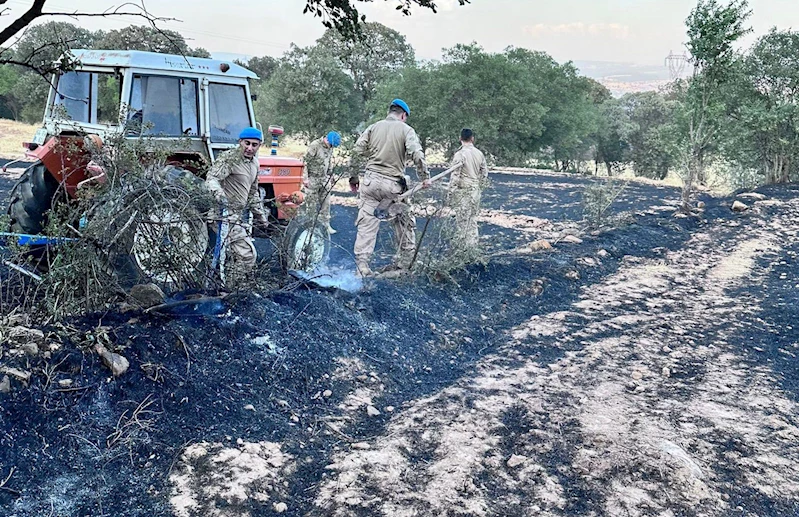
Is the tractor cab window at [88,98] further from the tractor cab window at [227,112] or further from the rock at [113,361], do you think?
the rock at [113,361]

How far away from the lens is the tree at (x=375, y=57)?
30891 millimetres

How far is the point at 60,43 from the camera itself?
2975 mm

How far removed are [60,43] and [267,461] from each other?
223 cm

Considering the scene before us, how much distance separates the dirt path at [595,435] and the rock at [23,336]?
172 cm

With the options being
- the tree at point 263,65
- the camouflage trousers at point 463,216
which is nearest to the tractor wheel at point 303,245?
the camouflage trousers at point 463,216

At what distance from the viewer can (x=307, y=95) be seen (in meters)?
27.9

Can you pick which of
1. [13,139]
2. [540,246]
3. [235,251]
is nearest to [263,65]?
[13,139]

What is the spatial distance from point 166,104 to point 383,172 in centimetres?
219

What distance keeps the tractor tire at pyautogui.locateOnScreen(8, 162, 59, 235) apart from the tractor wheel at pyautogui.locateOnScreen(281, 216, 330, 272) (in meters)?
2.16

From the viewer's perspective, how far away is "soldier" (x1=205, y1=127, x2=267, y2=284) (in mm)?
4664

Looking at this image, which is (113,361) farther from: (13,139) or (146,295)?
(13,139)

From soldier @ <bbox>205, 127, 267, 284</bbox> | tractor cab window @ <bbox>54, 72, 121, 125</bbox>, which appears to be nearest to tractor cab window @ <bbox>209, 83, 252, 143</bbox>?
tractor cab window @ <bbox>54, 72, 121, 125</bbox>

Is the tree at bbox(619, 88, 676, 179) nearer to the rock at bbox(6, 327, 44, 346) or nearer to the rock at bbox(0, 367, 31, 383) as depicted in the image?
the rock at bbox(6, 327, 44, 346)

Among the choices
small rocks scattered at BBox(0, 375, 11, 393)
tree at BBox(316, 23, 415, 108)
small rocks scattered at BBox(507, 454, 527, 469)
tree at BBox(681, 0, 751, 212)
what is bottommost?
small rocks scattered at BBox(507, 454, 527, 469)
